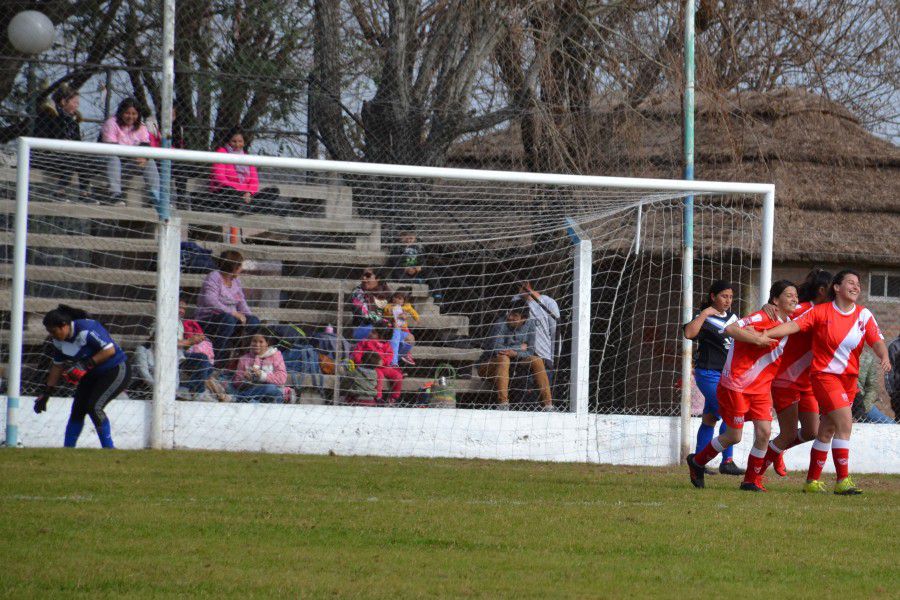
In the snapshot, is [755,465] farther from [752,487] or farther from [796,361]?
[796,361]

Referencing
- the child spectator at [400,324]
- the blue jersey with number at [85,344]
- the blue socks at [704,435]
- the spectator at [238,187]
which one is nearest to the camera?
the blue socks at [704,435]

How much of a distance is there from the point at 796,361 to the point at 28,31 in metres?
9.65

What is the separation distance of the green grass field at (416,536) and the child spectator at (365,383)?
3251mm

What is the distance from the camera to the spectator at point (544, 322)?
13.7m

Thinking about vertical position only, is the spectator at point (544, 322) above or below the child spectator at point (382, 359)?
above

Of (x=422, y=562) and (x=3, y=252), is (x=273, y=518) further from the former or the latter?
(x=3, y=252)

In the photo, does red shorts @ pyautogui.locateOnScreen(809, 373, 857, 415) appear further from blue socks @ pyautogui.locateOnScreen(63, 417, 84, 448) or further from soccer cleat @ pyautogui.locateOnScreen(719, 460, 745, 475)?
blue socks @ pyautogui.locateOnScreen(63, 417, 84, 448)

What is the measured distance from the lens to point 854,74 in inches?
621

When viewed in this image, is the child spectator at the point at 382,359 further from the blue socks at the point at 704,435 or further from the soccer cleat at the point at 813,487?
the soccer cleat at the point at 813,487

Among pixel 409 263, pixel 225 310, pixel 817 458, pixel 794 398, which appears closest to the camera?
pixel 817 458

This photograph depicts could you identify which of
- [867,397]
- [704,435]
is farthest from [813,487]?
[867,397]

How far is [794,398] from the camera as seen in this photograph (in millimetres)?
9969

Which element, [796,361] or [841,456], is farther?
[796,361]

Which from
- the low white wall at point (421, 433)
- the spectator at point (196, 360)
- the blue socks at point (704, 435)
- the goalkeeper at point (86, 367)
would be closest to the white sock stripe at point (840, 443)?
the blue socks at point (704, 435)
